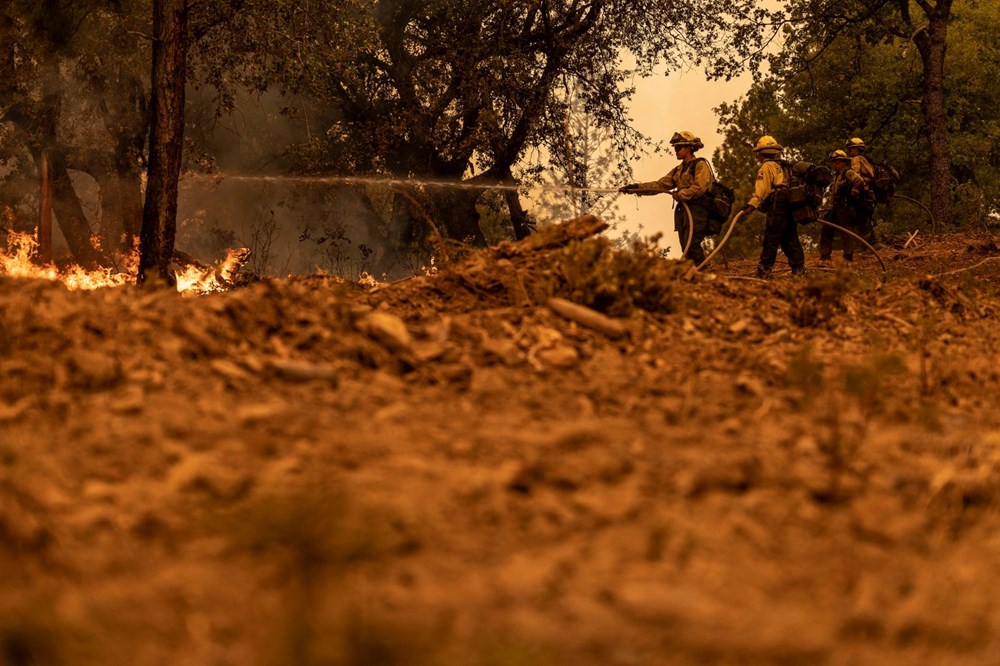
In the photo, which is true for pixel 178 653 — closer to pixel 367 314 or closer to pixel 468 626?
pixel 468 626

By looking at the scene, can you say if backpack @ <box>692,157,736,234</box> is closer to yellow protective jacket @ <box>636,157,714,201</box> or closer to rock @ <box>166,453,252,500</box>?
yellow protective jacket @ <box>636,157,714,201</box>

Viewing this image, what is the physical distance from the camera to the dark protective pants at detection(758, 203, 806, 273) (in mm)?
11648

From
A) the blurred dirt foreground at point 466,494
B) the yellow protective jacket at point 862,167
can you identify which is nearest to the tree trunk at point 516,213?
the yellow protective jacket at point 862,167

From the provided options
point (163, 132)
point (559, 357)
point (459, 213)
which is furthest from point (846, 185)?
point (559, 357)

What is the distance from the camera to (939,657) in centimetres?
236

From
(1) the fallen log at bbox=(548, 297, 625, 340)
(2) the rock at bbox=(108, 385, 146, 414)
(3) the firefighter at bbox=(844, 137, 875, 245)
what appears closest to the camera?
(2) the rock at bbox=(108, 385, 146, 414)

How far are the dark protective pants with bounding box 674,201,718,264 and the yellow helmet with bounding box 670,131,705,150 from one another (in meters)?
0.60

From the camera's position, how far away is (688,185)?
1120cm

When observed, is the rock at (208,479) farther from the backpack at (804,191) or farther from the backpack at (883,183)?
the backpack at (883,183)

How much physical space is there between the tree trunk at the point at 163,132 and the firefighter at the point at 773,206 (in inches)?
242

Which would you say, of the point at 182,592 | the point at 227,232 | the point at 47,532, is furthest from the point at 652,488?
the point at 227,232

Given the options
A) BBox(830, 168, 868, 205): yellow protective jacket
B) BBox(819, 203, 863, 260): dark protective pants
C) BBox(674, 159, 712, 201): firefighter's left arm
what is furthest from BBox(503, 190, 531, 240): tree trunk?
BBox(674, 159, 712, 201): firefighter's left arm

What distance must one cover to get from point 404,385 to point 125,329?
1.25 m

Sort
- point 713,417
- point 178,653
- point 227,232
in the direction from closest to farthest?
point 178,653 → point 713,417 → point 227,232
